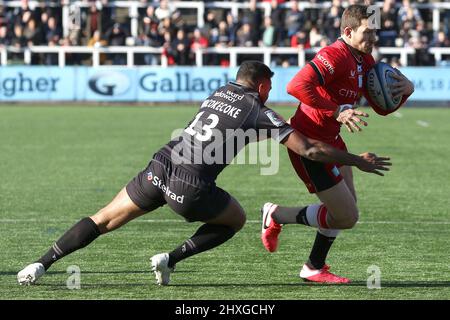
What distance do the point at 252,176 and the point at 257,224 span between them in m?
4.64

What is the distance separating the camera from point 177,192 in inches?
302

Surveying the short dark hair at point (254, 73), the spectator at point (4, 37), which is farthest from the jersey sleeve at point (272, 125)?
the spectator at point (4, 37)

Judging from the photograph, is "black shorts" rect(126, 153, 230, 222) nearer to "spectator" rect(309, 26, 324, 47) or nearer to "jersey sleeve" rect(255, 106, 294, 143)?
"jersey sleeve" rect(255, 106, 294, 143)

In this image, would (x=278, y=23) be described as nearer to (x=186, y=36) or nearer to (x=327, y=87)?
(x=186, y=36)

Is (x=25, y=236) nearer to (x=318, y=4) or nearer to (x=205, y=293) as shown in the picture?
(x=205, y=293)

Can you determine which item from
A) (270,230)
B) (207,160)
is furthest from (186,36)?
(207,160)

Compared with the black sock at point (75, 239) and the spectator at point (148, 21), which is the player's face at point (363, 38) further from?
the spectator at point (148, 21)

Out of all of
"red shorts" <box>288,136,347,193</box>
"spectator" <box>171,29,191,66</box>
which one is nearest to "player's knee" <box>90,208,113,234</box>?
"red shorts" <box>288,136,347,193</box>

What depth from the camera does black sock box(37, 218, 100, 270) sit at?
7.86 metres

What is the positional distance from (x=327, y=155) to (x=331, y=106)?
1.60 ft

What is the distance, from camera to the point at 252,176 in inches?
634

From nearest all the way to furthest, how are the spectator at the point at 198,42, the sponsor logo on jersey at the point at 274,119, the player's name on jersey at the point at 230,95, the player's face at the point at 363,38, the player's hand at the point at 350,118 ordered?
1. the sponsor logo on jersey at the point at 274,119
2. the player's name on jersey at the point at 230,95
3. the player's hand at the point at 350,118
4. the player's face at the point at 363,38
5. the spectator at the point at 198,42

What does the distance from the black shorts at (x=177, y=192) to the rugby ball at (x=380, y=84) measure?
56.4 inches

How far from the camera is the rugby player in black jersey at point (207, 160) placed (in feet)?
25.1
